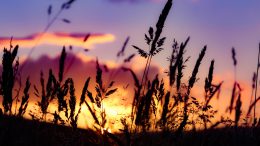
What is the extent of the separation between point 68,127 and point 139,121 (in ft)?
3.46

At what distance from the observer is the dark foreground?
137 inches

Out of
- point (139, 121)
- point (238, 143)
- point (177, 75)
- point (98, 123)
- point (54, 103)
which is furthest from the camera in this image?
point (238, 143)

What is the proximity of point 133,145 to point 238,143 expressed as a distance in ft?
9.33

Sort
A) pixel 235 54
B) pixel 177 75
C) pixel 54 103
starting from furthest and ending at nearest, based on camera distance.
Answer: pixel 235 54 → pixel 54 103 → pixel 177 75

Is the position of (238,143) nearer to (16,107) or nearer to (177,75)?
(177,75)

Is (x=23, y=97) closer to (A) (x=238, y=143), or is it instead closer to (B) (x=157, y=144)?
(B) (x=157, y=144)

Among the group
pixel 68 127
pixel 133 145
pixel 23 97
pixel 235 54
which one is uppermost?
pixel 235 54

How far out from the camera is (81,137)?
3.82 m

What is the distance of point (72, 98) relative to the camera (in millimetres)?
3809

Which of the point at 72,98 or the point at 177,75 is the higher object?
the point at 177,75

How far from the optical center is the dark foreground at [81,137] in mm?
3480

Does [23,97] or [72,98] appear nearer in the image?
[72,98]

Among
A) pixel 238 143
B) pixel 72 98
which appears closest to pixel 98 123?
pixel 72 98

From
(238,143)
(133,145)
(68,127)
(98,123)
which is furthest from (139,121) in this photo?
(238,143)
